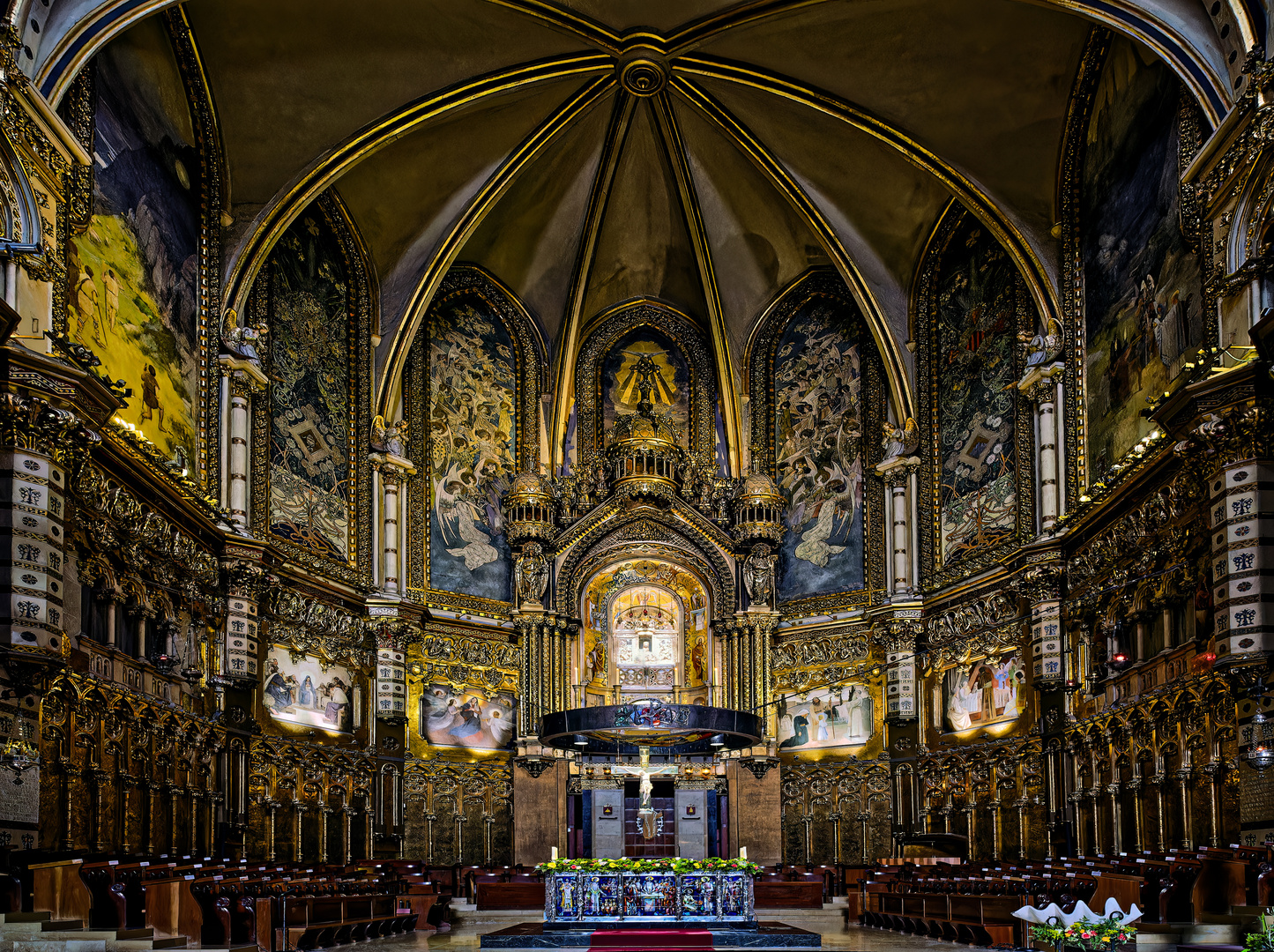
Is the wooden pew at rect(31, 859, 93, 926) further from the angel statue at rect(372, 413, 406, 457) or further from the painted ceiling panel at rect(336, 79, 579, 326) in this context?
the painted ceiling panel at rect(336, 79, 579, 326)

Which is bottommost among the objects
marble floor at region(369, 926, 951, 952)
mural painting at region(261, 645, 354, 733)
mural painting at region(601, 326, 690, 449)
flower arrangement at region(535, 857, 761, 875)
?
marble floor at region(369, 926, 951, 952)

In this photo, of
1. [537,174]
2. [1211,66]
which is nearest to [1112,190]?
[1211,66]

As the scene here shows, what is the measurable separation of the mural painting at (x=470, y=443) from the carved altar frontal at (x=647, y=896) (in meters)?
13.2

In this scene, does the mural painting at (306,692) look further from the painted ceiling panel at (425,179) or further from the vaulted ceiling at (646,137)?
the painted ceiling panel at (425,179)

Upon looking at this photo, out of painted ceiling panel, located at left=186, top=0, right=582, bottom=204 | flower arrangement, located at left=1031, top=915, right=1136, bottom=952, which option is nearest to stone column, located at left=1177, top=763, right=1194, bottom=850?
flower arrangement, located at left=1031, top=915, right=1136, bottom=952

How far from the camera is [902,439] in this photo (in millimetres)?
32031

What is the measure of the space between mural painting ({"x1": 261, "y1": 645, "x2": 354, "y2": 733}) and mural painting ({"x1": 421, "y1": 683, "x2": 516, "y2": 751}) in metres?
2.24

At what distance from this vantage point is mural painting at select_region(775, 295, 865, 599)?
1315 inches

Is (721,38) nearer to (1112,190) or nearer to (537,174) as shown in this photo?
(537,174)

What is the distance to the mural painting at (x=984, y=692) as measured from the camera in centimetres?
2738

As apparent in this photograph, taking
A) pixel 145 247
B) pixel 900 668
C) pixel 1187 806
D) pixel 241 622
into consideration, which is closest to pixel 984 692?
pixel 900 668

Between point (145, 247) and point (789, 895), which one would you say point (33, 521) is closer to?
point (145, 247)

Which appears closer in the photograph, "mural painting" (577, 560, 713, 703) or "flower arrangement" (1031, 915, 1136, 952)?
"flower arrangement" (1031, 915, 1136, 952)

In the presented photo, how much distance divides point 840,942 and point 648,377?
19624mm
